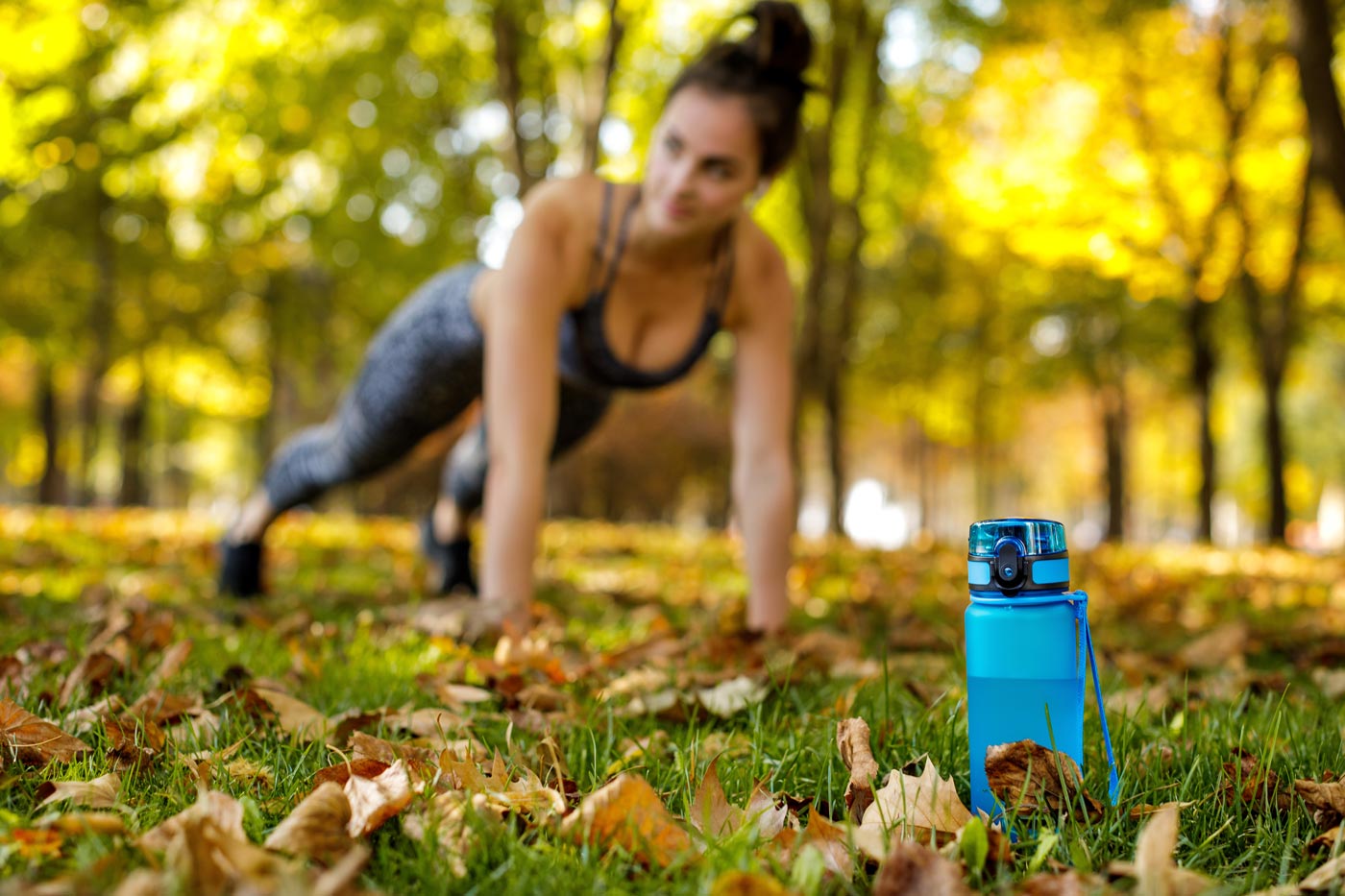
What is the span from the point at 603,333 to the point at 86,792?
2250mm

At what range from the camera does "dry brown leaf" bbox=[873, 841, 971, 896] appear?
1.15m

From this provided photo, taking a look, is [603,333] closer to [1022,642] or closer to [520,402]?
[520,402]

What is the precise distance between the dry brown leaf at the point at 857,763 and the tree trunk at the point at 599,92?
6367 mm

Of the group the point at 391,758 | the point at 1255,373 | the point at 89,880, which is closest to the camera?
the point at 89,880

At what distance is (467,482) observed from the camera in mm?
4281

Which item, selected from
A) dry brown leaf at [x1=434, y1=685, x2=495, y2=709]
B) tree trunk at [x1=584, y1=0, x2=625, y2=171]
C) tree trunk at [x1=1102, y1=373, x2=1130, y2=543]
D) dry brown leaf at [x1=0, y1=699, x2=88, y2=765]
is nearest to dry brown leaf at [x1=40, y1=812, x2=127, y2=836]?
dry brown leaf at [x1=0, y1=699, x2=88, y2=765]

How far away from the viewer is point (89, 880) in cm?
107

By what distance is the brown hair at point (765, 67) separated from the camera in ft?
9.77

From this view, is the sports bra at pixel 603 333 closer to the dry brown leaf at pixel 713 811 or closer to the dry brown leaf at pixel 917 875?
the dry brown leaf at pixel 713 811

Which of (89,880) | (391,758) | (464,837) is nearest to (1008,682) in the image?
(464,837)

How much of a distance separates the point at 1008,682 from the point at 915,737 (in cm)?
39

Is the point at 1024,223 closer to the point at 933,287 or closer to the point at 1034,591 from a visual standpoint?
the point at 933,287

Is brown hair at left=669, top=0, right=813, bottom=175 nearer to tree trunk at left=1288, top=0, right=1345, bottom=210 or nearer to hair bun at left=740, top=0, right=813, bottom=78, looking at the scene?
hair bun at left=740, top=0, right=813, bottom=78

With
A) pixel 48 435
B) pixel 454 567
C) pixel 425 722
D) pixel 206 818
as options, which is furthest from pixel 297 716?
pixel 48 435
